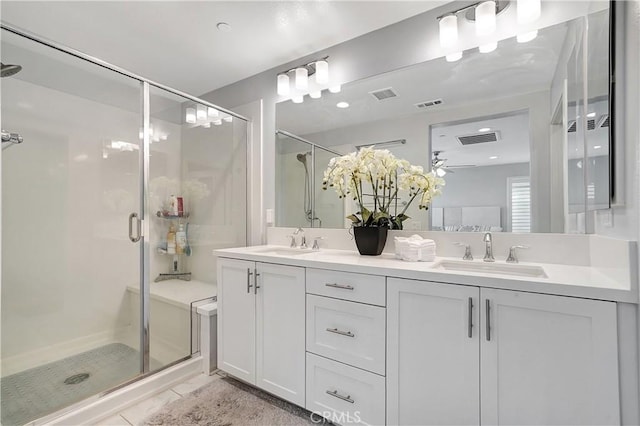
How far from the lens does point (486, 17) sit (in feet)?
5.08

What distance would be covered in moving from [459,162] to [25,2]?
2.67 meters

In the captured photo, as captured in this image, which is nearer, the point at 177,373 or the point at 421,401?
the point at 421,401

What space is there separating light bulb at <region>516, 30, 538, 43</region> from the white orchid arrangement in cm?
80

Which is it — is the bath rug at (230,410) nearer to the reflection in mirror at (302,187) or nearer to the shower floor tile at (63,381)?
the shower floor tile at (63,381)

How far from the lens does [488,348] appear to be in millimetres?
1075

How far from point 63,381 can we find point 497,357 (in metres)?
2.40

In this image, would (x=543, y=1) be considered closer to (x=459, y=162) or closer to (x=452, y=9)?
(x=452, y=9)

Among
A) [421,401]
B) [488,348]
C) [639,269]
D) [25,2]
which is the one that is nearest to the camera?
[639,269]

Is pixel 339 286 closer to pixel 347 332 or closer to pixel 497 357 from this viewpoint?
pixel 347 332

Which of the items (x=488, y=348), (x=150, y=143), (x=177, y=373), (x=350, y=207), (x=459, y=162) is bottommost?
(x=177, y=373)

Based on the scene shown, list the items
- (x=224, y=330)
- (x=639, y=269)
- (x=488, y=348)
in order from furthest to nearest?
(x=224, y=330)
(x=488, y=348)
(x=639, y=269)

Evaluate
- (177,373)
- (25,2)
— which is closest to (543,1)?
(25,2)

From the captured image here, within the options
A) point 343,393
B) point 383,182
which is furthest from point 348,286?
point 383,182

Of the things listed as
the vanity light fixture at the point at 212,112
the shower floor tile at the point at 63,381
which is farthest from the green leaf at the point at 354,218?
the shower floor tile at the point at 63,381
